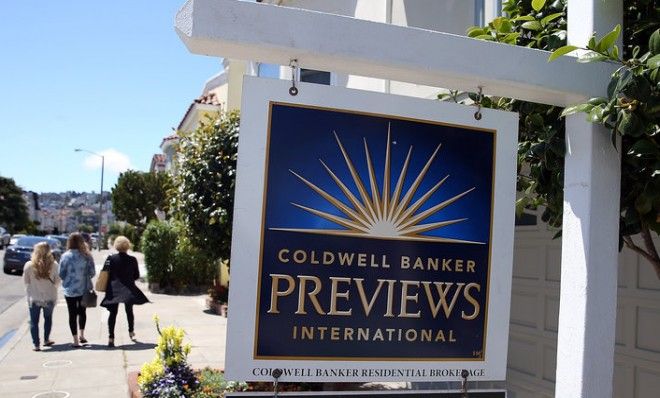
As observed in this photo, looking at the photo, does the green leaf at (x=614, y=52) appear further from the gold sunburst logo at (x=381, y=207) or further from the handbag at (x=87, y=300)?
the handbag at (x=87, y=300)

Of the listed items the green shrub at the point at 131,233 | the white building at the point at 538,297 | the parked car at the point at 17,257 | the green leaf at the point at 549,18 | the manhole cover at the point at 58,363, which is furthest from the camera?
the green shrub at the point at 131,233

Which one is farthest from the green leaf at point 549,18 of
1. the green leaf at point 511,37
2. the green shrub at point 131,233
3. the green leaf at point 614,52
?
the green shrub at point 131,233

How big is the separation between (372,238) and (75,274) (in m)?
7.95

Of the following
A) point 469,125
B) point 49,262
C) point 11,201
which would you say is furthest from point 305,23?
point 11,201

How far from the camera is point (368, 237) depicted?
2.54 m

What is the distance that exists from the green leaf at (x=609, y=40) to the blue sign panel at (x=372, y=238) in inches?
21.6

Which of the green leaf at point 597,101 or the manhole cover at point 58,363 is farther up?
the green leaf at point 597,101

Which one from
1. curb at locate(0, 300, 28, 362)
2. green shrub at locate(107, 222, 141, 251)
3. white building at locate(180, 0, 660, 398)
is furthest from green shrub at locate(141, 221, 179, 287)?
white building at locate(180, 0, 660, 398)

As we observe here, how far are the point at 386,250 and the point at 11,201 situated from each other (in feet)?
291

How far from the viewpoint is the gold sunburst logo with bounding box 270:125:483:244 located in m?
2.50

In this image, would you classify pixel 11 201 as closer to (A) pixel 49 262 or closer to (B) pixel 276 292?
(A) pixel 49 262

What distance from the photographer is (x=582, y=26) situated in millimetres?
2768

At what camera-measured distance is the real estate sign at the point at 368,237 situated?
2400 millimetres

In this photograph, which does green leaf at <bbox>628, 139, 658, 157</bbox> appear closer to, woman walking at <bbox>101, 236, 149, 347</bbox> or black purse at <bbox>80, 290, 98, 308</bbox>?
woman walking at <bbox>101, 236, 149, 347</bbox>
